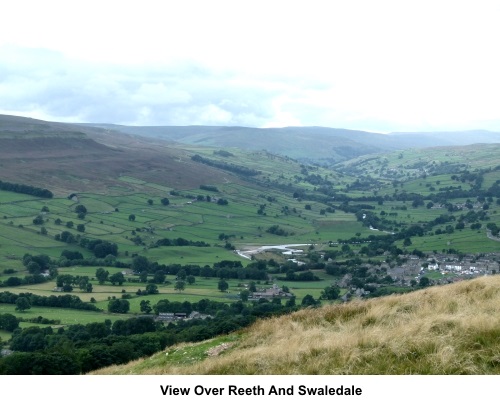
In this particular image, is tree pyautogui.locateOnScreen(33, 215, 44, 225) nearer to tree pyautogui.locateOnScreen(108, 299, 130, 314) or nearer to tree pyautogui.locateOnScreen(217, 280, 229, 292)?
tree pyautogui.locateOnScreen(217, 280, 229, 292)

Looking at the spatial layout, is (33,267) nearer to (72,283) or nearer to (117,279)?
(72,283)

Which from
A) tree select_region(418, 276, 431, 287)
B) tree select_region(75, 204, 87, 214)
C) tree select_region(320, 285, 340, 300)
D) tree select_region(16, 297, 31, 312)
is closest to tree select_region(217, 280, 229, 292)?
tree select_region(320, 285, 340, 300)

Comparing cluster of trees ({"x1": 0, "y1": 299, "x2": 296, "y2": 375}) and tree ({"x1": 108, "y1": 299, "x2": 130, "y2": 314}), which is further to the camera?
tree ({"x1": 108, "y1": 299, "x2": 130, "y2": 314})

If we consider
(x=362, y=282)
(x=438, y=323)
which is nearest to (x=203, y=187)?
(x=362, y=282)

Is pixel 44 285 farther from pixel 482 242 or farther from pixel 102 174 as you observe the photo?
pixel 102 174

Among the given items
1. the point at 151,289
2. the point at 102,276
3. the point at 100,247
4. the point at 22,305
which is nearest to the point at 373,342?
the point at 22,305

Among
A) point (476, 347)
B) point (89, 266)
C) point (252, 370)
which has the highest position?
point (476, 347)
